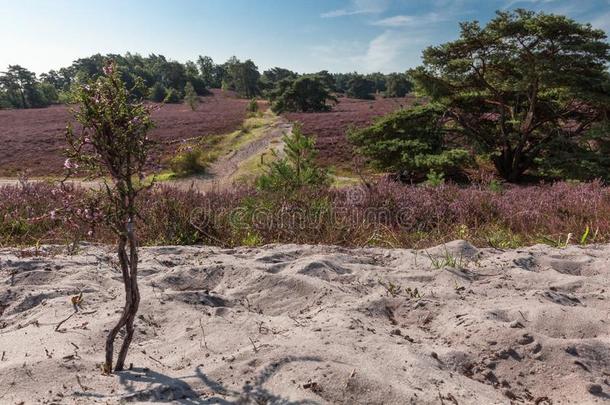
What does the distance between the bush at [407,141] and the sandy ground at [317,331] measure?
11.5m

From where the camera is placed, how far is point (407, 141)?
15.7 metres

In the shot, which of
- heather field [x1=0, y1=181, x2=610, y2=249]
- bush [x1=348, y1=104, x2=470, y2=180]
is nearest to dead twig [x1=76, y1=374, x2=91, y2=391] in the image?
heather field [x1=0, y1=181, x2=610, y2=249]

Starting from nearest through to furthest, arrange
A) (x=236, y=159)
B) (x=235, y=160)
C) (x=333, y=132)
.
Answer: (x=235, y=160)
(x=236, y=159)
(x=333, y=132)

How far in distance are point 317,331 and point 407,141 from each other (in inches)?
554

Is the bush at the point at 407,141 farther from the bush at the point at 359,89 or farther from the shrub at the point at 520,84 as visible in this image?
the bush at the point at 359,89

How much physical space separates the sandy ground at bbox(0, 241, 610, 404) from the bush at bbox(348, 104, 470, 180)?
11.5 m

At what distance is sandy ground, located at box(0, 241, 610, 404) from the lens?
196 centimetres

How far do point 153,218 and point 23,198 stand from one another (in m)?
3.48

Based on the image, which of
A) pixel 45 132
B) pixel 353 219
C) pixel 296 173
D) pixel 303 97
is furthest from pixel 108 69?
pixel 303 97

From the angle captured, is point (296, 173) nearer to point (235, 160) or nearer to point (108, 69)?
point (108, 69)

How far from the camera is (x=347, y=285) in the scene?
3.42 metres

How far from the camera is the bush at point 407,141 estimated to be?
15.4m

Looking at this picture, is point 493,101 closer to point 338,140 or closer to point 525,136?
point 525,136

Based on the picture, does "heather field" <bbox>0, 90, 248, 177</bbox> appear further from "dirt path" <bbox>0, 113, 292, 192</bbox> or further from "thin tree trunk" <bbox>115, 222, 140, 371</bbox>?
"thin tree trunk" <bbox>115, 222, 140, 371</bbox>
